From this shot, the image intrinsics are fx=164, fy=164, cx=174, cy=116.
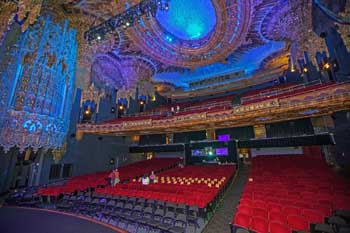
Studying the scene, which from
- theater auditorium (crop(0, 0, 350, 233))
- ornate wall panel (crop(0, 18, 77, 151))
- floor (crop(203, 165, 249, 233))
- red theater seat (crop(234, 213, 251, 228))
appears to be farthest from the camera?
ornate wall panel (crop(0, 18, 77, 151))

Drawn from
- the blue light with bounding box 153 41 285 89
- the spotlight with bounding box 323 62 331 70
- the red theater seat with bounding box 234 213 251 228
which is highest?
the blue light with bounding box 153 41 285 89

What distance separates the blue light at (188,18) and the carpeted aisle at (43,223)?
37.0 feet

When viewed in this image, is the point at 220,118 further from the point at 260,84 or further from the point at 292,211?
the point at 260,84

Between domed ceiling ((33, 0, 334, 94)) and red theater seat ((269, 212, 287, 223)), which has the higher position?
domed ceiling ((33, 0, 334, 94))

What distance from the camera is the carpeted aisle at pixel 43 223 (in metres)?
4.83

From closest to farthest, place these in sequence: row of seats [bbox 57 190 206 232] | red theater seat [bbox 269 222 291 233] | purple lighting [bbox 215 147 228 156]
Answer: red theater seat [bbox 269 222 291 233] → row of seats [bbox 57 190 206 232] → purple lighting [bbox 215 147 228 156]

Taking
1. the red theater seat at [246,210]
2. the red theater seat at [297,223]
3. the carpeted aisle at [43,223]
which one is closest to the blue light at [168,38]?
the red theater seat at [246,210]

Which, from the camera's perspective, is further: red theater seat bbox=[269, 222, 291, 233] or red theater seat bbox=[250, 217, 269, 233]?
red theater seat bbox=[250, 217, 269, 233]

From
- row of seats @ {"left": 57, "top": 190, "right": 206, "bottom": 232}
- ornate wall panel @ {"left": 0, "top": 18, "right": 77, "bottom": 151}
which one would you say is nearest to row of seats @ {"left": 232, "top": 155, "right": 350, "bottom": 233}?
row of seats @ {"left": 57, "top": 190, "right": 206, "bottom": 232}

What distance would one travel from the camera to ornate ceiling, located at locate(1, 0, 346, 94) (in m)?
8.80

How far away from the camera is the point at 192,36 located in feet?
41.2

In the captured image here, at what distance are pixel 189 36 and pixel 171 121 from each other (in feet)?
21.8

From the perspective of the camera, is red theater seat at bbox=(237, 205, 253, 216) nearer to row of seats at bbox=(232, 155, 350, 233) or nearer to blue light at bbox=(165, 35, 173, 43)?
row of seats at bbox=(232, 155, 350, 233)

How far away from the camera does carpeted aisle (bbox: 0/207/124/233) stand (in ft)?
Result: 15.9
